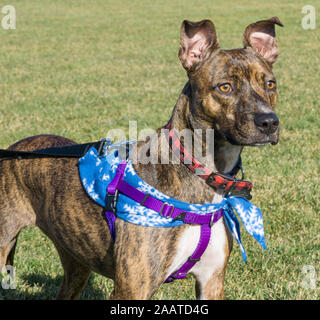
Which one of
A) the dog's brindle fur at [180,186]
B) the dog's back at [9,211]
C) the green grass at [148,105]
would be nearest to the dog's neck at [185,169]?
the dog's brindle fur at [180,186]

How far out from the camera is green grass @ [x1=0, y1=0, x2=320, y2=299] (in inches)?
210

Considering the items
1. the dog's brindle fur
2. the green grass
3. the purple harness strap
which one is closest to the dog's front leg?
the dog's brindle fur

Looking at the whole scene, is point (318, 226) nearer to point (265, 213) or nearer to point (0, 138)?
point (265, 213)

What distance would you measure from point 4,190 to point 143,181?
129cm

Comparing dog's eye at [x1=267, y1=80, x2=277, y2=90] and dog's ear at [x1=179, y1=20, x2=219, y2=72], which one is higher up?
dog's ear at [x1=179, y1=20, x2=219, y2=72]

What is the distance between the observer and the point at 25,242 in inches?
236

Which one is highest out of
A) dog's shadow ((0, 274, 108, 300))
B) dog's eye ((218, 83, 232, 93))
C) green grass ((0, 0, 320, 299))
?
dog's eye ((218, 83, 232, 93))

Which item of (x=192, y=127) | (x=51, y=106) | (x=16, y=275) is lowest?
(x=16, y=275)

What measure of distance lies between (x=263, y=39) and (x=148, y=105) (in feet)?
26.9

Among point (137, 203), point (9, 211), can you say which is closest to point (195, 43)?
point (137, 203)

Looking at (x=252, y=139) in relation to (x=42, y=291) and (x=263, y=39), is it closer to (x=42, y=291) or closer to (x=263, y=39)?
(x=263, y=39)

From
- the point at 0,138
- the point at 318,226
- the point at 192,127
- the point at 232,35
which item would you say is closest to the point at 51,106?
the point at 0,138

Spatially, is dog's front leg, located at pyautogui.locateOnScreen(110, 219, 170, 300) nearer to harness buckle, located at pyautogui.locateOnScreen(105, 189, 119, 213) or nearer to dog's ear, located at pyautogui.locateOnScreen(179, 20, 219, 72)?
harness buckle, located at pyautogui.locateOnScreen(105, 189, 119, 213)

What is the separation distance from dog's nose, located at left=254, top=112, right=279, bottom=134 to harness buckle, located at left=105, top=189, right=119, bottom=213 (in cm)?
101
